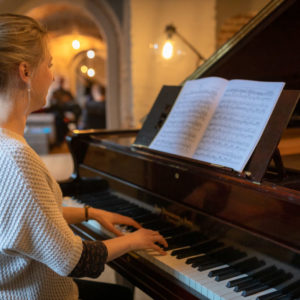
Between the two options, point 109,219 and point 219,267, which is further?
point 109,219

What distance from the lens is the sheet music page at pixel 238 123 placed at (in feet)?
4.28

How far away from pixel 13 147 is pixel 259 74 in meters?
1.79

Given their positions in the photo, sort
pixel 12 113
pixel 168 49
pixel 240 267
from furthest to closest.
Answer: pixel 168 49 → pixel 240 267 → pixel 12 113

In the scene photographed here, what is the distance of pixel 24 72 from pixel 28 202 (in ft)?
1.21

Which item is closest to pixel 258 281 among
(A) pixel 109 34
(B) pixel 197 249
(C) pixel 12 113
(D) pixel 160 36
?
(B) pixel 197 249

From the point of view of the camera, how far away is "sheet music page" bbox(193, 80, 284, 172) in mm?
1305

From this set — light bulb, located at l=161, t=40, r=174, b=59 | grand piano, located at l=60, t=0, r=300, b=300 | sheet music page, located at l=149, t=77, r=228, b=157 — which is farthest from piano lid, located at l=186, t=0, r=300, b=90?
light bulb, located at l=161, t=40, r=174, b=59

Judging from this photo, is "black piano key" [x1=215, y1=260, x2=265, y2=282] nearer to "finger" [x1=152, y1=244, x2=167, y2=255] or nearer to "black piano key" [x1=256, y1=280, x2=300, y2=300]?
"black piano key" [x1=256, y1=280, x2=300, y2=300]

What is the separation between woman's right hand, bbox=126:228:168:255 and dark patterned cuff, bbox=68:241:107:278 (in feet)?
0.42

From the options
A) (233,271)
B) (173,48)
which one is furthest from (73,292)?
(173,48)

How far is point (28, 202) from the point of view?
1014 mm

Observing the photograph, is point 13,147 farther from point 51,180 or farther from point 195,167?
point 195,167

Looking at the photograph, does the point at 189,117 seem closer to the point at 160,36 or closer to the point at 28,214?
the point at 28,214

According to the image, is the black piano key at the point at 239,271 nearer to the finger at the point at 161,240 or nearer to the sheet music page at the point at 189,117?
the finger at the point at 161,240
